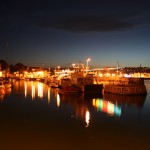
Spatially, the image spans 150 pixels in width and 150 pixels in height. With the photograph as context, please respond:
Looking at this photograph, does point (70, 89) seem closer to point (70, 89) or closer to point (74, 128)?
point (70, 89)

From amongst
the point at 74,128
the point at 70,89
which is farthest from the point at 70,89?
the point at 74,128

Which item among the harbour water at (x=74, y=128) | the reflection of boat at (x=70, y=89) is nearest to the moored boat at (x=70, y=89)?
the reflection of boat at (x=70, y=89)

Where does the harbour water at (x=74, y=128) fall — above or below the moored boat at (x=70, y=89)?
below

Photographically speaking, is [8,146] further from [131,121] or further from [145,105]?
[145,105]

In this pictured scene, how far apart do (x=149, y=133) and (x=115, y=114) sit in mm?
8100

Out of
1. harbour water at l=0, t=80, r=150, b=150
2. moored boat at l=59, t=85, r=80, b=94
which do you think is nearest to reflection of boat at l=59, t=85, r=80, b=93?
moored boat at l=59, t=85, r=80, b=94

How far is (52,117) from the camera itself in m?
27.2

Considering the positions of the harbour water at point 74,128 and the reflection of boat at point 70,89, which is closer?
the harbour water at point 74,128

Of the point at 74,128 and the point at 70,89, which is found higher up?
the point at 70,89

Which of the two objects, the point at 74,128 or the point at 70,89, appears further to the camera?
the point at 70,89

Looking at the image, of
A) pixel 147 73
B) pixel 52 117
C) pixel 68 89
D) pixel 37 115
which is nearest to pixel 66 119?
pixel 52 117

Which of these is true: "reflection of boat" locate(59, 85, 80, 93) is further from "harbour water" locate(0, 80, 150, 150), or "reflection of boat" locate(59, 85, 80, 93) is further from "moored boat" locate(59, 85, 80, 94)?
"harbour water" locate(0, 80, 150, 150)

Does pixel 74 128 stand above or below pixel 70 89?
below

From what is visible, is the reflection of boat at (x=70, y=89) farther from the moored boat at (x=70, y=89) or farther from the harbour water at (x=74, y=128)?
the harbour water at (x=74, y=128)
